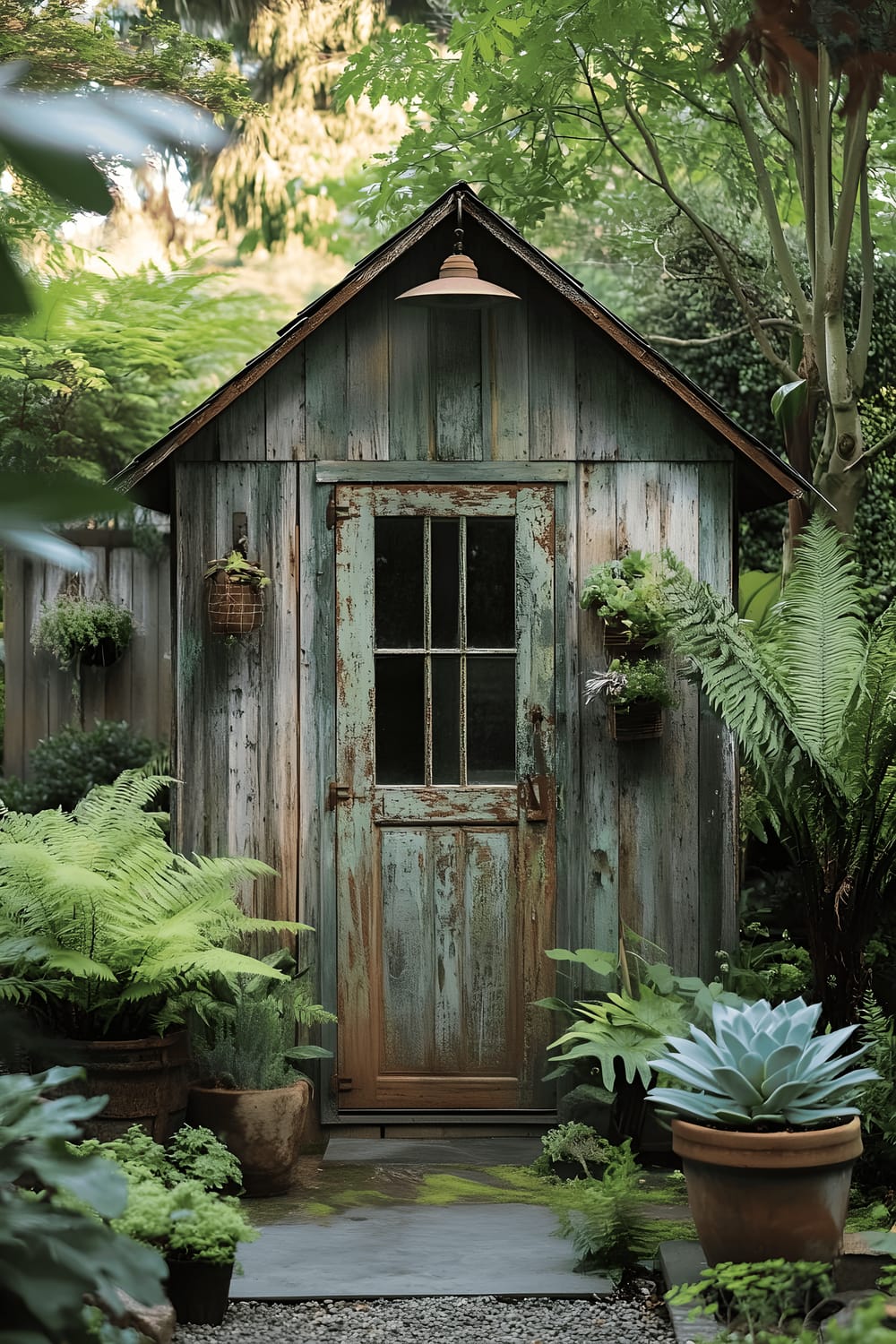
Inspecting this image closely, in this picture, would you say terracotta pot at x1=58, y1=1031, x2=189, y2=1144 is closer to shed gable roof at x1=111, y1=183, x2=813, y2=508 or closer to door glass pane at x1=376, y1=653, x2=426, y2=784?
door glass pane at x1=376, y1=653, x2=426, y2=784

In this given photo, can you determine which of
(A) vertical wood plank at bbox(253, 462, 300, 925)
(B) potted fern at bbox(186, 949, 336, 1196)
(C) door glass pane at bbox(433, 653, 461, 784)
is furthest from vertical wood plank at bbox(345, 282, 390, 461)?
(B) potted fern at bbox(186, 949, 336, 1196)

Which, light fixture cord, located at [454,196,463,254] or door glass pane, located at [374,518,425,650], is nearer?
light fixture cord, located at [454,196,463,254]

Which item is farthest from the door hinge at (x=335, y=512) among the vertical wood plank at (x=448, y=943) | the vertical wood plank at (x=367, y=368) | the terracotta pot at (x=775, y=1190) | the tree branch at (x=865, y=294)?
the tree branch at (x=865, y=294)

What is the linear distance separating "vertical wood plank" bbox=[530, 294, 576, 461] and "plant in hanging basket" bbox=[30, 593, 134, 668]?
407 cm

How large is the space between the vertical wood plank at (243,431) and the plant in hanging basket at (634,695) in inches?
63.7

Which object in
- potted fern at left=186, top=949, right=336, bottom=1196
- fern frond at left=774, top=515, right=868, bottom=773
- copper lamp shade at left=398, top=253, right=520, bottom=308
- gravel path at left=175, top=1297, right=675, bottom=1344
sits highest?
copper lamp shade at left=398, top=253, right=520, bottom=308

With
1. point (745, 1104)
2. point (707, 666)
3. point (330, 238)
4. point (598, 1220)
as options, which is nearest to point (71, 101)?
point (745, 1104)

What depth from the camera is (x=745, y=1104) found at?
3.66m

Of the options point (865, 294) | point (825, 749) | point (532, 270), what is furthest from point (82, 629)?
point (825, 749)

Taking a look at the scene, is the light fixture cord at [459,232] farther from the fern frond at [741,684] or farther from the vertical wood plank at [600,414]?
the fern frond at [741,684]

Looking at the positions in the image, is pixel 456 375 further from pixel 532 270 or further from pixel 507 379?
pixel 532 270

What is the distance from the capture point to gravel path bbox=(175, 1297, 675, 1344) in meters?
3.66

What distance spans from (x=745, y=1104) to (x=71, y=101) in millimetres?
3521

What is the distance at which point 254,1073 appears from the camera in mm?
4812
